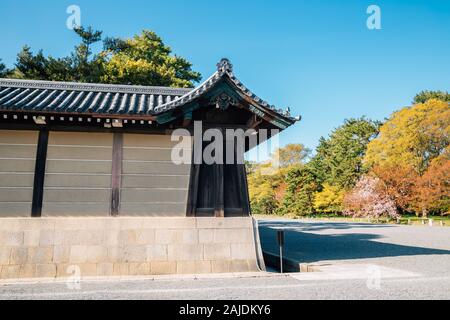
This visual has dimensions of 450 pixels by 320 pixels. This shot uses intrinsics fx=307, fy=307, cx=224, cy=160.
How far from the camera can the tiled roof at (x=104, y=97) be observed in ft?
26.0

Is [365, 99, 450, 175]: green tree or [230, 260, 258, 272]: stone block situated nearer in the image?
[230, 260, 258, 272]: stone block

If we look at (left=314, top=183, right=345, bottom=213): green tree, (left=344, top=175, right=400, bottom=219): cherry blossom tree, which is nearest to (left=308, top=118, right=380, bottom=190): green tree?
(left=314, top=183, right=345, bottom=213): green tree

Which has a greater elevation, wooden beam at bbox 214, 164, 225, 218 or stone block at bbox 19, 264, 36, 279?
wooden beam at bbox 214, 164, 225, 218

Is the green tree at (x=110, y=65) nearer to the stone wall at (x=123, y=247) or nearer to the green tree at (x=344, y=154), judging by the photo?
the stone wall at (x=123, y=247)

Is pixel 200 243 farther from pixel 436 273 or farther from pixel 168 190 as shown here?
pixel 436 273

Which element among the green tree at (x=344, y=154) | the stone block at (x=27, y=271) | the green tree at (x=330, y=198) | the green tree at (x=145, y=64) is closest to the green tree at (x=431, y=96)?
the green tree at (x=344, y=154)

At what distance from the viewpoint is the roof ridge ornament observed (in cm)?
822

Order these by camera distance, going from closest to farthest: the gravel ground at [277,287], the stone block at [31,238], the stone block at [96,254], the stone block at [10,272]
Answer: the gravel ground at [277,287] < the stone block at [10,272] < the stone block at [31,238] < the stone block at [96,254]

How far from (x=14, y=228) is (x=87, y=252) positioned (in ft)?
6.34

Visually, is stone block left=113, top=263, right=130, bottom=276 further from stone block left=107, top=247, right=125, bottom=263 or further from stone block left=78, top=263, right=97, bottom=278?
stone block left=78, top=263, right=97, bottom=278

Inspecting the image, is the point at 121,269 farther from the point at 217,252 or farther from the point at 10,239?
the point at 10,239

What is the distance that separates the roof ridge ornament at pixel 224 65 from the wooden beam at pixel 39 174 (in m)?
5.04

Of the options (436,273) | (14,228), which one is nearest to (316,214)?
(436,273)

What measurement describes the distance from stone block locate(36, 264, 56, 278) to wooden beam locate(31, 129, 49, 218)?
4.22 feet
